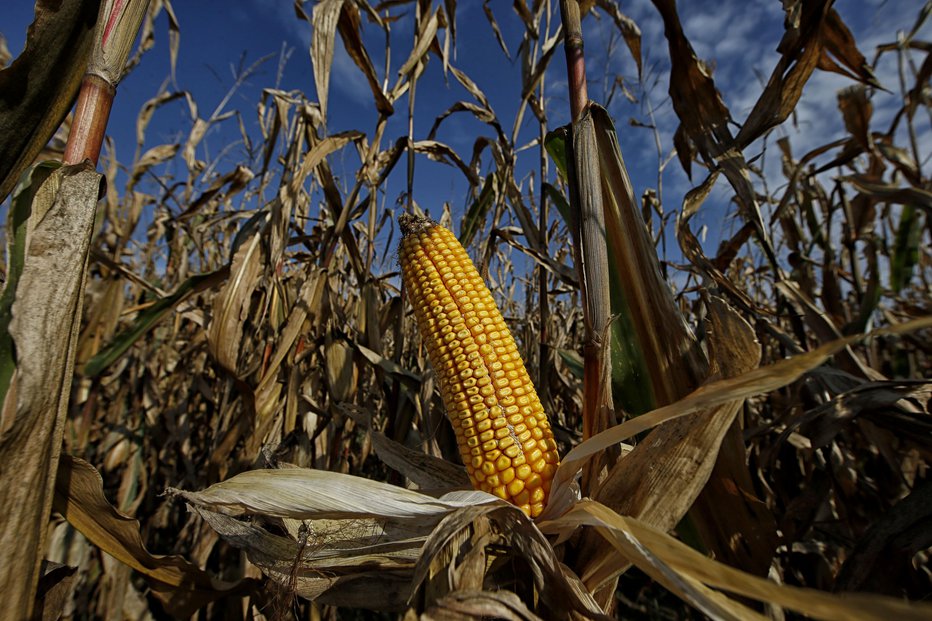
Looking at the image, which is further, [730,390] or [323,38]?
[323,38]

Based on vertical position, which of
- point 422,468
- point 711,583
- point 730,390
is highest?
point 730,390

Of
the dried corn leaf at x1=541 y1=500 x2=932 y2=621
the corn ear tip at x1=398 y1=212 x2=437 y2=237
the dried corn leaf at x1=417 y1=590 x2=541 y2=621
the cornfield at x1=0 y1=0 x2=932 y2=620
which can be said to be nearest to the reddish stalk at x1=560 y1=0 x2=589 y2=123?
the cornfield at x1=0 y1=0 x2=932 y2=620

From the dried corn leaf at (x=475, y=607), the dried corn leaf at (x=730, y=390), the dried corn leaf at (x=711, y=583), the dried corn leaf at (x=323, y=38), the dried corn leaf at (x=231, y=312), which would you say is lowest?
the dried corn leaf at (x=475, y=607)

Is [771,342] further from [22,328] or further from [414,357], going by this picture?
[22,328]

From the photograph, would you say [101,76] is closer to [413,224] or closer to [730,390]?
[413,224]

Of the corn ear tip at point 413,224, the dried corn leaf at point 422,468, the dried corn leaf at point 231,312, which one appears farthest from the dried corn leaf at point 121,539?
the corn ear tip at point 413,224

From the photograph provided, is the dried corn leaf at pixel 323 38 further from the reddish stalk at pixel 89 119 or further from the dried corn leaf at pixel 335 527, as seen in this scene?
the dried corn leaf at pixel 335 527

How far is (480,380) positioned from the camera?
144cm

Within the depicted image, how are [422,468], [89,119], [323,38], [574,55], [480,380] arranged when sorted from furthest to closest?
[323,38] → [422,468] → [574,55] → [480,380] → [89,119]

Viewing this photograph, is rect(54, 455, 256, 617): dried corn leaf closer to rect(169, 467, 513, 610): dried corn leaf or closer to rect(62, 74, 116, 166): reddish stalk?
rect(169, 467, 513, 610): dried corn leaf

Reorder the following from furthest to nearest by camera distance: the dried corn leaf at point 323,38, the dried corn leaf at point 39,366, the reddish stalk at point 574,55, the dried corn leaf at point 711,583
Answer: the dried corn leaf at point 323,38 → the reddish stalk at point 574,55 → the dried corn leaf at point 39,366 → the dried corn leaf at point 711,583

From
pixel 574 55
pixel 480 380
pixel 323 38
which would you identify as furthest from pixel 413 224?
pixel 323 38

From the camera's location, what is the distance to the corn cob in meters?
1.36

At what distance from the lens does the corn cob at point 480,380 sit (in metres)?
1.36
